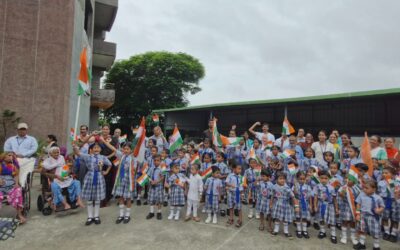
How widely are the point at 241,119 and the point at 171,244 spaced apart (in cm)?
1169

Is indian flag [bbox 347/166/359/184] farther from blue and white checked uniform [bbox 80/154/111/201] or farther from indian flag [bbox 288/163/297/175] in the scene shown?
blue and white checked uniform [bbox 80/154/111/201]

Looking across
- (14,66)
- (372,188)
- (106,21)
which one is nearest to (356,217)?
(372,188)

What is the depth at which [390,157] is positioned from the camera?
569 centimetres

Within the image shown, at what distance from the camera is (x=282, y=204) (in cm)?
507

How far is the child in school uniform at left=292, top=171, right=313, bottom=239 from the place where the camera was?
510 centimetres

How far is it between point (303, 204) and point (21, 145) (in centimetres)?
630

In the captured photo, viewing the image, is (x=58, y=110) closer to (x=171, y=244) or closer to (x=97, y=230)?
(x=97, y=230)

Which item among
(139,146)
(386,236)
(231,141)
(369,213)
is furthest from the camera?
(231,141)

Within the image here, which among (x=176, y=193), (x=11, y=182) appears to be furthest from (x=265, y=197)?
(x=11, y=182)

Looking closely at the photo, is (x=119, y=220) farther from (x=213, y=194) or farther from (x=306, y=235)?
A: (x=306, y=235)

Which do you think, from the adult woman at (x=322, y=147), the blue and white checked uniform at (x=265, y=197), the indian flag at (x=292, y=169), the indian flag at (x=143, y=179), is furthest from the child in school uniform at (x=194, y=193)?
the adult woman at (x=322, y=147)

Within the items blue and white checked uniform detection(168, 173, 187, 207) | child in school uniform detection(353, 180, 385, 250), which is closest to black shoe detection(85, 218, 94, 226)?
blue and white checked uniform detection(168, 173, 187, 207)

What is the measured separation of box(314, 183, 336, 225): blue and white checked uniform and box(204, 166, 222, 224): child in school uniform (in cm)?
199

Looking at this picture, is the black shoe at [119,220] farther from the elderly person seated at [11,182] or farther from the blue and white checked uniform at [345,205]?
the blue and white checked uniform at [345,205]
